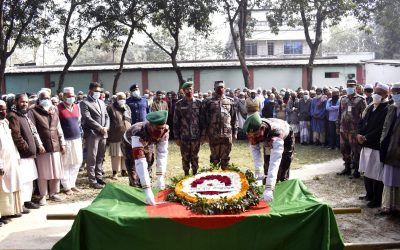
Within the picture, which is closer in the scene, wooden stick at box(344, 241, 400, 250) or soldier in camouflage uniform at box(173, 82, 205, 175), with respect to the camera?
wooden stick at box(344, 241, 400, 250)

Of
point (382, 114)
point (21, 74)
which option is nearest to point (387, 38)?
point (21, 74)

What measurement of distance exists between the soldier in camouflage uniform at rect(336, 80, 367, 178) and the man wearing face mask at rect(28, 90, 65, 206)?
5.60 m

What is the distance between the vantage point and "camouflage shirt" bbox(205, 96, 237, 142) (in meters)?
8.30

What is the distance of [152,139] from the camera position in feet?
18.3

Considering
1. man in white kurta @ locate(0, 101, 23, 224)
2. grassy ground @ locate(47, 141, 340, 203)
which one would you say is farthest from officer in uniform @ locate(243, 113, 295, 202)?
grassy ground @ locate(47, 141, 340, 203)

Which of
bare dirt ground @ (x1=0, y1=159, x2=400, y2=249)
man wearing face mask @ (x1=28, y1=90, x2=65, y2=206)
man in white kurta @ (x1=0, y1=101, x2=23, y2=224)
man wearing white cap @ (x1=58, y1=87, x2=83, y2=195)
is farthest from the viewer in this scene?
man wearing white cap @ (x1=58, y1=87, x2=83, y2=195)

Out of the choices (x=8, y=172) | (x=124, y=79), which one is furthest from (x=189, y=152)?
(x=124, y=79)

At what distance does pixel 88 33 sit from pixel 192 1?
5.40 meters

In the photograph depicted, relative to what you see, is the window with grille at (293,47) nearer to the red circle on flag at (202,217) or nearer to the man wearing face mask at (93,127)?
the man wearing face mask at (93,127)

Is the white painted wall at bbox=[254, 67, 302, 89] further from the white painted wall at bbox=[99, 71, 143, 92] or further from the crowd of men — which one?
the crowd of men

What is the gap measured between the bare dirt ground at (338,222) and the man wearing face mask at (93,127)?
3.55 ft

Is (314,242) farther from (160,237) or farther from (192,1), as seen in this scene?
(192,1)

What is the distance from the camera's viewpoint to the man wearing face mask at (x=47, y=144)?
787cm

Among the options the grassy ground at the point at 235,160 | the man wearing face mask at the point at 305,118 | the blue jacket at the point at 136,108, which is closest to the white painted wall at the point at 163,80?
the grassy ground at the point at 235,160
